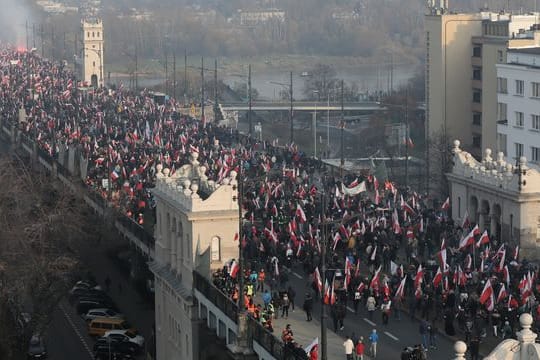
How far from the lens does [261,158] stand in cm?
5528

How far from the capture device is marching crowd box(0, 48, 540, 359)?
3030cm

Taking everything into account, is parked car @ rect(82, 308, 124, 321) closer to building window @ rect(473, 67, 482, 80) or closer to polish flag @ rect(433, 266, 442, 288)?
polish flag @ rect(433, 266, 442, 288)

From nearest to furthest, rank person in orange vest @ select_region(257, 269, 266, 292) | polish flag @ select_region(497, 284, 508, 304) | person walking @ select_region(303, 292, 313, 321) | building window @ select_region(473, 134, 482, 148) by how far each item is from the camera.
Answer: polish flag @ select_region(497, 284, 508, 304) → person walking @ select_region(303, 292, 313, 321) → person in orange vest @ select_region(257, 269, 266, 292) → building window @ select_region(473, 134, 482, 148)

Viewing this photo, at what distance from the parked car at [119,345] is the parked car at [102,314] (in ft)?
7.76

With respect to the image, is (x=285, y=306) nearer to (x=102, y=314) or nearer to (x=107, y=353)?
(x=107, y=353)

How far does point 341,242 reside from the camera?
123ft

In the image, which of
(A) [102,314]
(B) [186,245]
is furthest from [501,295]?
(A) [102,314]

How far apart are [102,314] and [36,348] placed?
2.71 metres

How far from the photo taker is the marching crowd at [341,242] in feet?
99.4

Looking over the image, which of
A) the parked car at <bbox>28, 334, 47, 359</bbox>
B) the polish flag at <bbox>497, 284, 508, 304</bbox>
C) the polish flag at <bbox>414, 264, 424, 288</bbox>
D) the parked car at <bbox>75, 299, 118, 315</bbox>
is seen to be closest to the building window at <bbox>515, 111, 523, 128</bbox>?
the parked car at <bbox>75, 299, 118, 315</bbox>

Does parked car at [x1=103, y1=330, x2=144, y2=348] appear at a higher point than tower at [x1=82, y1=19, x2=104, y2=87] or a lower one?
lower

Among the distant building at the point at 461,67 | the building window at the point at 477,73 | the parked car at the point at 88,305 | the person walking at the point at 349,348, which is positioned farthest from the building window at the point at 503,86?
the person walking at the point at 349,348

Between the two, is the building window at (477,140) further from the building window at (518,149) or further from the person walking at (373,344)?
the person walking at (373,344)

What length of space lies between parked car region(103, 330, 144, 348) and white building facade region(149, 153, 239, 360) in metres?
→ 1.13
